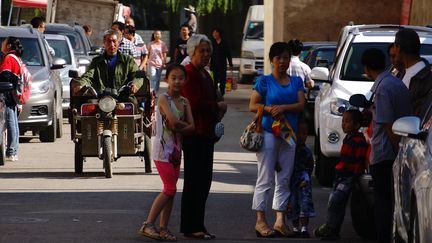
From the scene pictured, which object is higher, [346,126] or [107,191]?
[346,126]

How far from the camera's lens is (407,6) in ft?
109

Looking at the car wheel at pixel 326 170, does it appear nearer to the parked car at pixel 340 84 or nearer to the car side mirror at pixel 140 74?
the parked car at pixel 340 84

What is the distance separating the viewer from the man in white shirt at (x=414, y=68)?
10891 mm

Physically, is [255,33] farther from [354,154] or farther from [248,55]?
[354,154]

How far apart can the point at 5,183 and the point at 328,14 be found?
71.0 ft

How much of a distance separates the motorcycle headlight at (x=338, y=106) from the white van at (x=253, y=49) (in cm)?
2666

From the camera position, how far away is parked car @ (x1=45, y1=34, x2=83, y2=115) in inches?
1054

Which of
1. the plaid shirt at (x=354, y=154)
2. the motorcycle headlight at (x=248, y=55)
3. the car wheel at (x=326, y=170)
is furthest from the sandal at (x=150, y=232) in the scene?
the motorcycle headlight at (x=248, y=55)

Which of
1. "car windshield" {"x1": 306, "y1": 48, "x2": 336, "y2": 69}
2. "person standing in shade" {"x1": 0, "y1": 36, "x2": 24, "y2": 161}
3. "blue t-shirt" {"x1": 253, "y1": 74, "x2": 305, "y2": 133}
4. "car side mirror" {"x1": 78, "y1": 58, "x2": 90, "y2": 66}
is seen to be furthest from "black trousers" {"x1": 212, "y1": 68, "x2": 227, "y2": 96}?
"blue t-shirt" {"x1": 253, "y1": 74, "x2": 305, "y2": 133}

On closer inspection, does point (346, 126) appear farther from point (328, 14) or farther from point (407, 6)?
point (328, 14)

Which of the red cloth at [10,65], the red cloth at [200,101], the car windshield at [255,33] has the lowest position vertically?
the car windshield at [255,33]

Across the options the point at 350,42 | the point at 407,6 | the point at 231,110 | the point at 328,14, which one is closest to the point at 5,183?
the point at 350,42

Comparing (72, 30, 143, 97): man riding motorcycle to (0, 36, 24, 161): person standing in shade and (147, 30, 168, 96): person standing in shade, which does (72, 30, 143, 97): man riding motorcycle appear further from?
(147, 30, 168, 96): person standing in shade

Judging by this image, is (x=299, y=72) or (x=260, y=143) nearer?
(x=260, y=143)
